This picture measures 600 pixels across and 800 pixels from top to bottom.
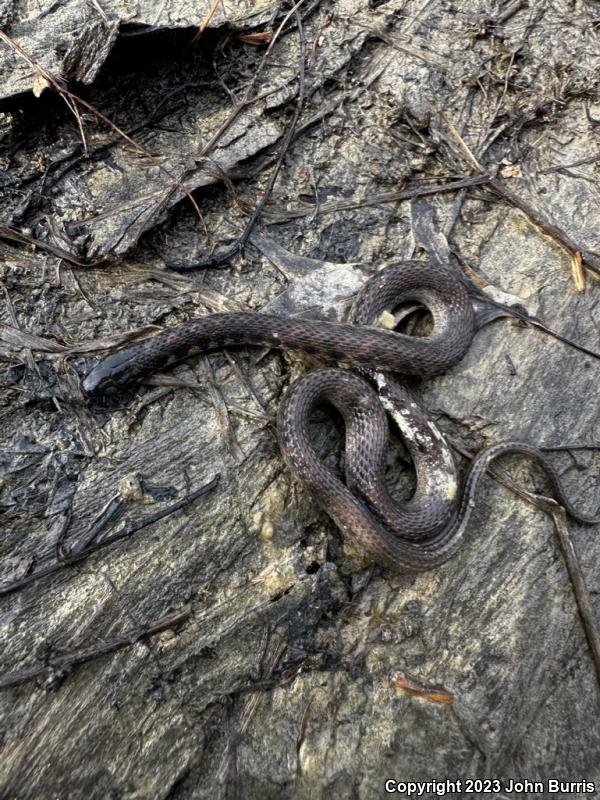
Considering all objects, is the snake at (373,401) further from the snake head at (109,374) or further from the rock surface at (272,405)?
the rock surface at (272,405)

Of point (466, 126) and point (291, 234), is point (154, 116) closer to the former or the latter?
point (291, 234)

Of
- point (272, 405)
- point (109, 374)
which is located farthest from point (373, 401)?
point (109, 374)

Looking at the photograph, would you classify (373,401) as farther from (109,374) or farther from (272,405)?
(109,374)

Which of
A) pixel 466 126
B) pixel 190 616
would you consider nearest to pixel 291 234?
pixel 466 126

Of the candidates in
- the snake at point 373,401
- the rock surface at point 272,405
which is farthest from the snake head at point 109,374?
the rock surface at point 272,405

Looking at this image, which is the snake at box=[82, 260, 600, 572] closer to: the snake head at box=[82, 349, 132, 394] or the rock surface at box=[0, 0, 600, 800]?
the snake head at box=[82, 349, 132, 394]

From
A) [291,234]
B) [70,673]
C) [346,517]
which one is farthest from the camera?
[291,234]

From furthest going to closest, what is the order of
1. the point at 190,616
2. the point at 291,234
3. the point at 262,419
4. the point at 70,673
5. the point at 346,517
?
the point at 291,234, the point at 262,419, the point at 346,517, the point at 190,616, the point at 70,673

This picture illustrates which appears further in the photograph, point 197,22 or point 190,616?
point 197,22
